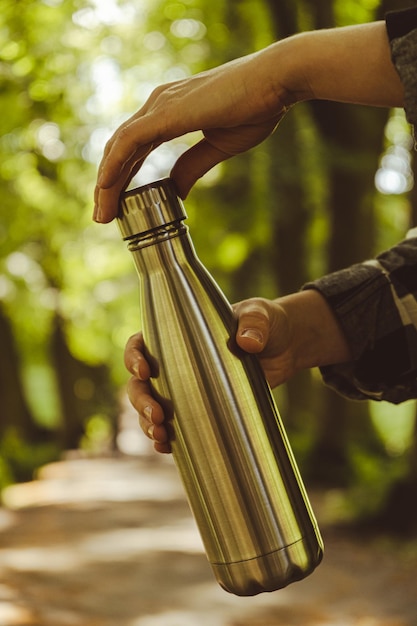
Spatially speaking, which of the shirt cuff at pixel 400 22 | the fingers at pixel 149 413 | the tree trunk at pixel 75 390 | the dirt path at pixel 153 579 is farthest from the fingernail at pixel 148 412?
the tree trunk at pixel 75 390

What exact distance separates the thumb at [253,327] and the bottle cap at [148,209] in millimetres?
200

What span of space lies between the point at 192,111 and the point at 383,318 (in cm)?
55

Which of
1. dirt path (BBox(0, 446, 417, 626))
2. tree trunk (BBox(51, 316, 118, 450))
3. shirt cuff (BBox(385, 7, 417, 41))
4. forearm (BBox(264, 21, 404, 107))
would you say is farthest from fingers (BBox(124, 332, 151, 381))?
tree trunk (BBox(51, 316, 118, 450))

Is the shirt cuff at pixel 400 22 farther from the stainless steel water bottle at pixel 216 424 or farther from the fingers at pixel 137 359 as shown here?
the fingers at pixel 137 359

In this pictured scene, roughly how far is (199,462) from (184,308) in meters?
0.25

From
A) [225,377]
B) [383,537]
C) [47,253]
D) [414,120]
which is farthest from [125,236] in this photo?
[47,253]

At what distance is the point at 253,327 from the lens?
152cm

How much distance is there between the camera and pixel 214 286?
1567 millimetres

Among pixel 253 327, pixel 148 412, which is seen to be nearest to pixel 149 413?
pixel 148 412

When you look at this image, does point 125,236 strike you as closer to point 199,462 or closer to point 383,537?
point 199,462

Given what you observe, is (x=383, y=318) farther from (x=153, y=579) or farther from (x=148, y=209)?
(x=153, y=579)

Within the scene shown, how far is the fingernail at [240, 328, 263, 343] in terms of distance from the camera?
150 cm

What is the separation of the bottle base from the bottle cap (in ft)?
1.80

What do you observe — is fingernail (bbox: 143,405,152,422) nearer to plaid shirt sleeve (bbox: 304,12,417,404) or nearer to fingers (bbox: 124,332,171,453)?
fingers (bbox: 124,332,171,453)
